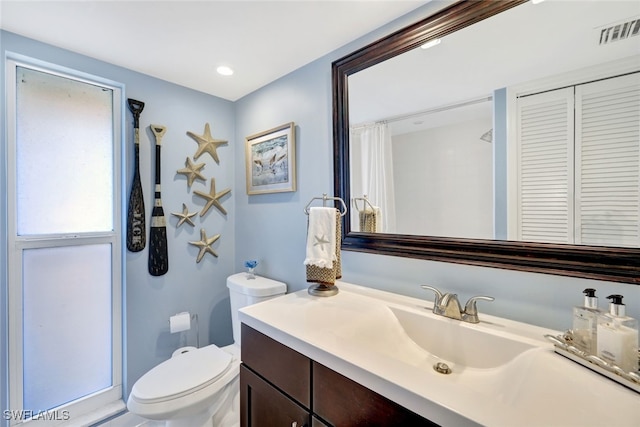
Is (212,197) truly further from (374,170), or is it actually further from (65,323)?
(374,170)

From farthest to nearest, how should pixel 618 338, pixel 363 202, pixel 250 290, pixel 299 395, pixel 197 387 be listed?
pixel 250 290 → pixel 363 202 → pixel 197 387 → pixel 299 395 → pixel 618 338

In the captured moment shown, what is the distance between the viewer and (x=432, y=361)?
963 millimetres

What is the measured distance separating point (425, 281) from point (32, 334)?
79.9 inches

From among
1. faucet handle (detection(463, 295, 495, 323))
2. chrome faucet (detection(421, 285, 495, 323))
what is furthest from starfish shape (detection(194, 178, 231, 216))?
faucet handle (detection(463, 295, 495, 323))

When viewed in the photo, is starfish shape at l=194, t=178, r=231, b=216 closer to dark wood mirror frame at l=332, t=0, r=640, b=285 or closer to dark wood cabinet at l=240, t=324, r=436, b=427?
dark wood mirror frame at l=332, t=0, r=640, b=285

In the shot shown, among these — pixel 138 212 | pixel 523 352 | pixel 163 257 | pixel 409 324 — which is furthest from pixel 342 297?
pixel 138 212

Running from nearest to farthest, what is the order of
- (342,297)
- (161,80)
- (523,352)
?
1. (523,352)
2. (342,297)
3. (161,80)

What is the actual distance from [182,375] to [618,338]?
64.6 inches

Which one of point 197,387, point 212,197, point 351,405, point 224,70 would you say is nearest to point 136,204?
point 212,197

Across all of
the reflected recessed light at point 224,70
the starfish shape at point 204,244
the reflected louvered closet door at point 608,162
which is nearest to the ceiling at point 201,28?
the reflected recessed light at point 224,70

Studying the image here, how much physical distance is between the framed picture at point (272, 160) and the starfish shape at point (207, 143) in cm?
25

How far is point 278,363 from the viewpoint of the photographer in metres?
0.95

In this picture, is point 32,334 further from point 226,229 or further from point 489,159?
point 489,159

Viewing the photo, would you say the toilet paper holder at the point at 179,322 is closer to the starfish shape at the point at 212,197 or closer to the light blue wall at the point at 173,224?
the light blue wall at the point at 173,224
